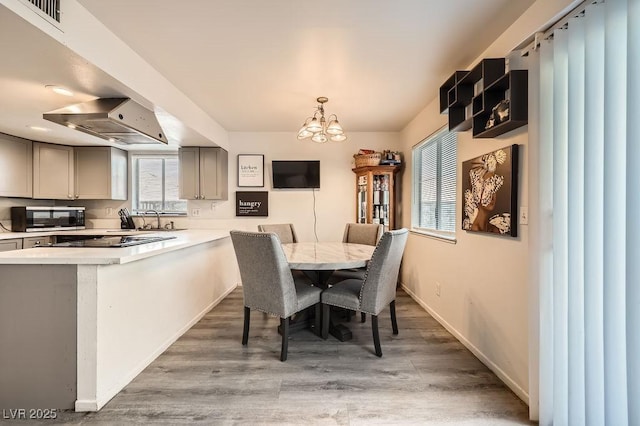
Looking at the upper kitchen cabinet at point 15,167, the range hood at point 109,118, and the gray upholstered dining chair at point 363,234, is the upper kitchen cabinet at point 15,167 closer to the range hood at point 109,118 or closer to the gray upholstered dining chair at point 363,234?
the range hood at point 109,118

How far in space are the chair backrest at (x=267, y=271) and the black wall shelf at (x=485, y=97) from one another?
1.62 metres

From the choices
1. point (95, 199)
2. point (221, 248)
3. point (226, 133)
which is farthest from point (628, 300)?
point (95, 199)

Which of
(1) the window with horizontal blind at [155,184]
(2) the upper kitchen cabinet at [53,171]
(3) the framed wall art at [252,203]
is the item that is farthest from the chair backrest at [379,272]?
(2) the upper kitchen cabinet at [53,171]

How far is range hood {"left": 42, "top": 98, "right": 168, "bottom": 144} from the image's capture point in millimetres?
2133

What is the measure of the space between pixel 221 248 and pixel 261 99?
1.89 meters

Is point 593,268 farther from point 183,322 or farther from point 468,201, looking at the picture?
point 183,322

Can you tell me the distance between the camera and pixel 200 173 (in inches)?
157

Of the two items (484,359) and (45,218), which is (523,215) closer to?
(484,359)

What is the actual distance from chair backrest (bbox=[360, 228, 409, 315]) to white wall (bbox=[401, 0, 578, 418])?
0.64 metres

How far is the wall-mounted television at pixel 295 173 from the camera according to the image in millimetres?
4234

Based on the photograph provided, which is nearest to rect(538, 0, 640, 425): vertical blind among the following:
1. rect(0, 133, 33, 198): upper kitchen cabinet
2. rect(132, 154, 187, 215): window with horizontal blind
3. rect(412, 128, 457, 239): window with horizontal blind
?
rect(412, 128, 457, 239): window with horizontal blind

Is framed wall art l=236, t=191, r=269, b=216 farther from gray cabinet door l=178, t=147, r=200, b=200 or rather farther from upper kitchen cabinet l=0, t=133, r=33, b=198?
upper kitchen cabinet l=0, t=133, r=33, b=198

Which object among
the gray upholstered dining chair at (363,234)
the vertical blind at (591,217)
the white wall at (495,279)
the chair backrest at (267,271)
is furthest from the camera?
the gray upholstered dining chair at (363,234)

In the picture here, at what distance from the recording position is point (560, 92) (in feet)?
4.55
